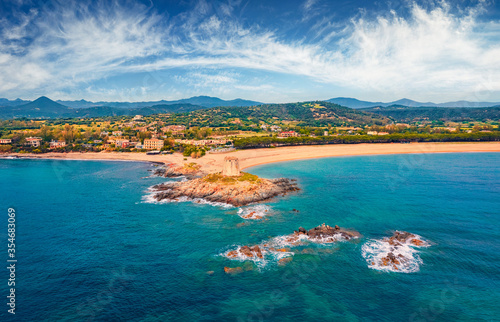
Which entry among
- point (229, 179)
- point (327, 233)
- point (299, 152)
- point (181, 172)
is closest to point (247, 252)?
point (327, 233)

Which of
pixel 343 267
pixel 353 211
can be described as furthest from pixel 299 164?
pixel 343 267

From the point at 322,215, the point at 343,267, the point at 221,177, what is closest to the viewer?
the point at 343,267

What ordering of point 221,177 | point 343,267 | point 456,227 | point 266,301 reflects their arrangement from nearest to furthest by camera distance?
point 266,301, point 343,267, point 456,227, point 221,177

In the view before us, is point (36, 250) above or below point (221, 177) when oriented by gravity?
below

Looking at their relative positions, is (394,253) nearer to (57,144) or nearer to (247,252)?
(247,252)

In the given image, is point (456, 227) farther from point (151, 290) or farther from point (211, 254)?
point (151, 290)
